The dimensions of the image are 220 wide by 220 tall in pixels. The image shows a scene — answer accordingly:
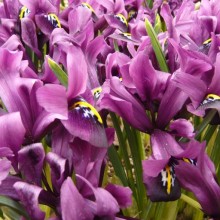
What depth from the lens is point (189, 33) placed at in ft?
4.41

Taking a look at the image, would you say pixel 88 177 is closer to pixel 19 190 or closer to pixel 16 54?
pixel 19 190

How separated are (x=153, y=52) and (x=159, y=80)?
0.48ft

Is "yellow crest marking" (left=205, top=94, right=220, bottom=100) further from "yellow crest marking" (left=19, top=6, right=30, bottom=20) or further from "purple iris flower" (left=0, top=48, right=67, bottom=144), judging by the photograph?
"yellow crest marking" (left=19, top=6, right=30, bottom=20)

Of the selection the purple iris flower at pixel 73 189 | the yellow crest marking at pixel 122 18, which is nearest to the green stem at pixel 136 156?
the purple iris flower at pixel 73 189

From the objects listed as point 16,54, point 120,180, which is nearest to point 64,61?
point 16,54

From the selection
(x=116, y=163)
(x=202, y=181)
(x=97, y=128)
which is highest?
(x=97, y=128)

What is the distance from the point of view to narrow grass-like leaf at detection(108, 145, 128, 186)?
112 cm

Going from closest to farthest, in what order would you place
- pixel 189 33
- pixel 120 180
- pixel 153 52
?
pixel 153 52 → pixel 120 180 → pixel 189 33

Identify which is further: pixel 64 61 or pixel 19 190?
pixel 64 61

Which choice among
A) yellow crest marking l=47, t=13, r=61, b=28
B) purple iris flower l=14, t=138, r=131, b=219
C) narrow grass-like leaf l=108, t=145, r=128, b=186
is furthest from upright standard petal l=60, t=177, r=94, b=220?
yellow crest marking l=47, t=13, r=61, b=28

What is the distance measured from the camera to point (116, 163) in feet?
3.82

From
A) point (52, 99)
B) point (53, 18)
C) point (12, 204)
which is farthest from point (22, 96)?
point (53, 18)

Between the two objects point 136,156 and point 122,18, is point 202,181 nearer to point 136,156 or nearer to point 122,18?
point 136,156

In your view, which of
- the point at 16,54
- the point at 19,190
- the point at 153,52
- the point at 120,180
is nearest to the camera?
the point at 19,190
